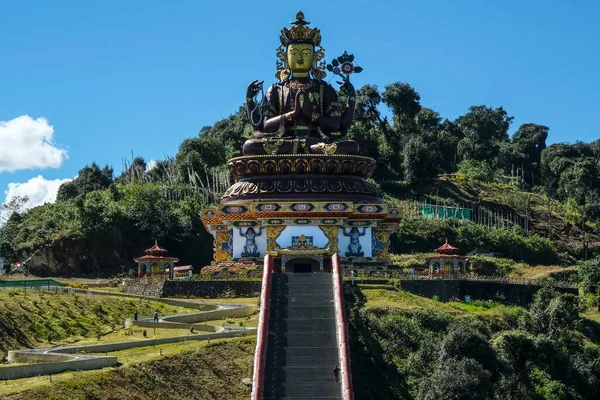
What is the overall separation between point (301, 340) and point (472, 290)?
1268 cm

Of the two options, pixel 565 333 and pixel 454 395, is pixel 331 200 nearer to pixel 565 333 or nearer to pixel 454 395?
pixel 565 333

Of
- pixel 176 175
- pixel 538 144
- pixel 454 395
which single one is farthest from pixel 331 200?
pixel 538 144

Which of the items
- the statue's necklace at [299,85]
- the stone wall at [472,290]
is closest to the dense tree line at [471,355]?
Result: the stone wall at [472,290]

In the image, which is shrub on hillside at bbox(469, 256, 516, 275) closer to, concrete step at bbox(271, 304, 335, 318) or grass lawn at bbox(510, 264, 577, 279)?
grass lawn at bbox(510, 264, 577, 279)

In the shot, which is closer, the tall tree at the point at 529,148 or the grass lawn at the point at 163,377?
the grass lawn at the point at 163,377

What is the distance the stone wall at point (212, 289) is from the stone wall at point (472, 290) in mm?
5752

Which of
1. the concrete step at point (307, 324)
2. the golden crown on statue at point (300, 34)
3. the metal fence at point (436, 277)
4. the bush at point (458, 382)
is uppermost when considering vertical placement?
the golden crown on statue at point (300, 34)

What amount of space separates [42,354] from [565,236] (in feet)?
170

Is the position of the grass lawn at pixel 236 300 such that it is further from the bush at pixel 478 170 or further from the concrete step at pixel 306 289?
the bush at pixel 478 170

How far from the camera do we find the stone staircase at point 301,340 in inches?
1159

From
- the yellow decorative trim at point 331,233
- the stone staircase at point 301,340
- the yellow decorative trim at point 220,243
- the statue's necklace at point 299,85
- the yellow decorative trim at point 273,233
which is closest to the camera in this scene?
the stone staircase at point 301,340

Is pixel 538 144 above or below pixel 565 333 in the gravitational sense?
above

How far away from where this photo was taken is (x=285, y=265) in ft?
143

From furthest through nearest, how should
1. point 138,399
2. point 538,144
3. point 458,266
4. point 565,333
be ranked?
point 538,144
point 458,266
point 565,333
point 138,399
